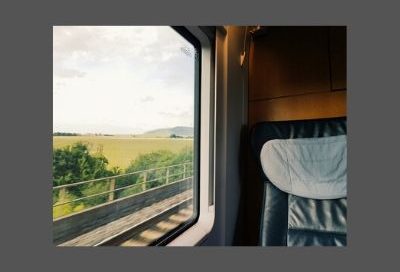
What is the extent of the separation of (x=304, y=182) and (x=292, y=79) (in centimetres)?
61

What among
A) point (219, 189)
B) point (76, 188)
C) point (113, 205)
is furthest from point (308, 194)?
point (76, 188)

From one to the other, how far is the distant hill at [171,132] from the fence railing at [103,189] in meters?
0.15

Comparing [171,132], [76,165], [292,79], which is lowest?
[76,165]

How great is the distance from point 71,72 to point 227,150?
77 centimetres

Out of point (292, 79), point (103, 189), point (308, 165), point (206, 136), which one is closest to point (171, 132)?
point (206, 136)

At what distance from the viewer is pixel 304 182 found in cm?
104

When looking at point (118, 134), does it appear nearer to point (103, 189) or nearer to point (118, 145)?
point (118, 145)

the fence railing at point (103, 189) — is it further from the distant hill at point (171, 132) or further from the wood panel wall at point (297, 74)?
the wood panel wall at point (297, 74)

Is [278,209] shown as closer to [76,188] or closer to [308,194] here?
[308,194]

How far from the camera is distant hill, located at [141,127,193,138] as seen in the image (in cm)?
88

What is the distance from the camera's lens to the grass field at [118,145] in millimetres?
655

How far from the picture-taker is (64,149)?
63 centimetres

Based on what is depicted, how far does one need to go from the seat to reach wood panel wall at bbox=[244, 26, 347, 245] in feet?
0.75

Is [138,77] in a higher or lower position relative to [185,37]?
lower
